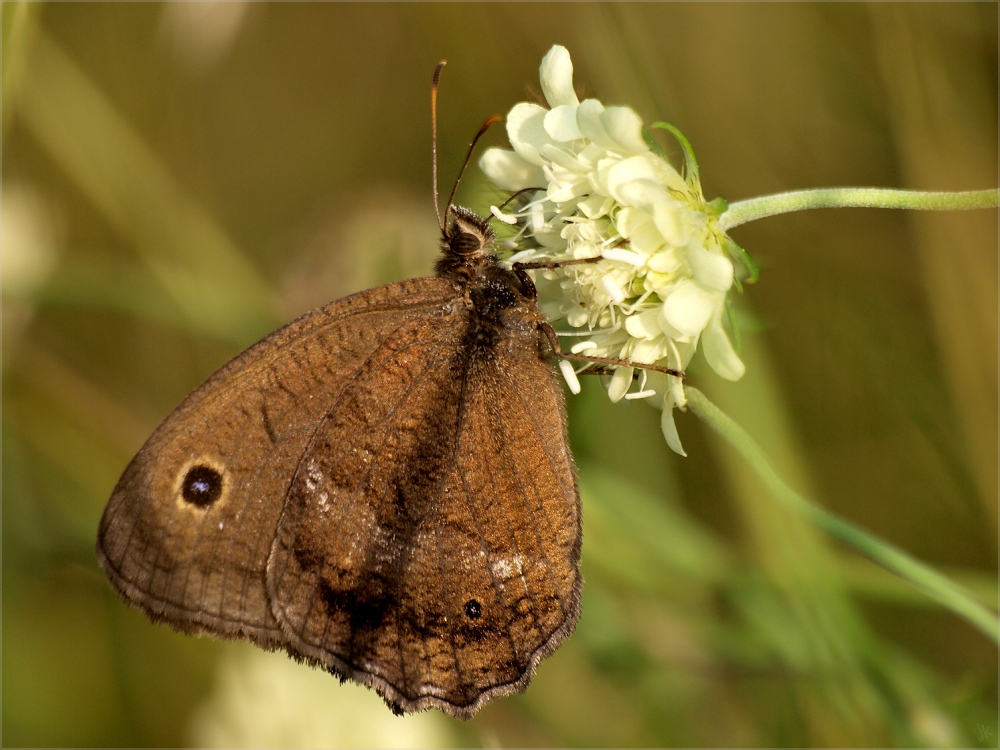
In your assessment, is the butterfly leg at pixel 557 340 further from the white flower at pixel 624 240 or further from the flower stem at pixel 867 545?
the flower stem at pixel 867 545

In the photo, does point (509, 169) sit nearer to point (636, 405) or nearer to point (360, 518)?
point (360, 518)

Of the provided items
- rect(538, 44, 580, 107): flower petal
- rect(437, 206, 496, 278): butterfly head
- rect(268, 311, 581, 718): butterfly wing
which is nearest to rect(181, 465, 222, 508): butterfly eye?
rect(268, 311, 581, 718): butterfly wing

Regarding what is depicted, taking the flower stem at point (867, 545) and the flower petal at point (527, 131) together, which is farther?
the flower petal at point (527, 131)

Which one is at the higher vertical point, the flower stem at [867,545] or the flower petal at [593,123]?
Result: the flower petal at [593,123]

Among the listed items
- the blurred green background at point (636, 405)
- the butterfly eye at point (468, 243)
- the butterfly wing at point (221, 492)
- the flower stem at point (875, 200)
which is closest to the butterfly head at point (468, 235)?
the butterfly eye at point (468, 243)

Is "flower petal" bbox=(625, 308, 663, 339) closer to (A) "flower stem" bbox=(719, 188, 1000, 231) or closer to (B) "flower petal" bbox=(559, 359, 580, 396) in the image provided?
(B) "flower petal" bbox=(559, 359, 580, 396)

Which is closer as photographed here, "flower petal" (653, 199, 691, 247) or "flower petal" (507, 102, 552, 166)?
"flower petal" (653, 199, 691, 247)

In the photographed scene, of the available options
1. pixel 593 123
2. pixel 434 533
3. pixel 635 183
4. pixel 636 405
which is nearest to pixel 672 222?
pixel 635 183
